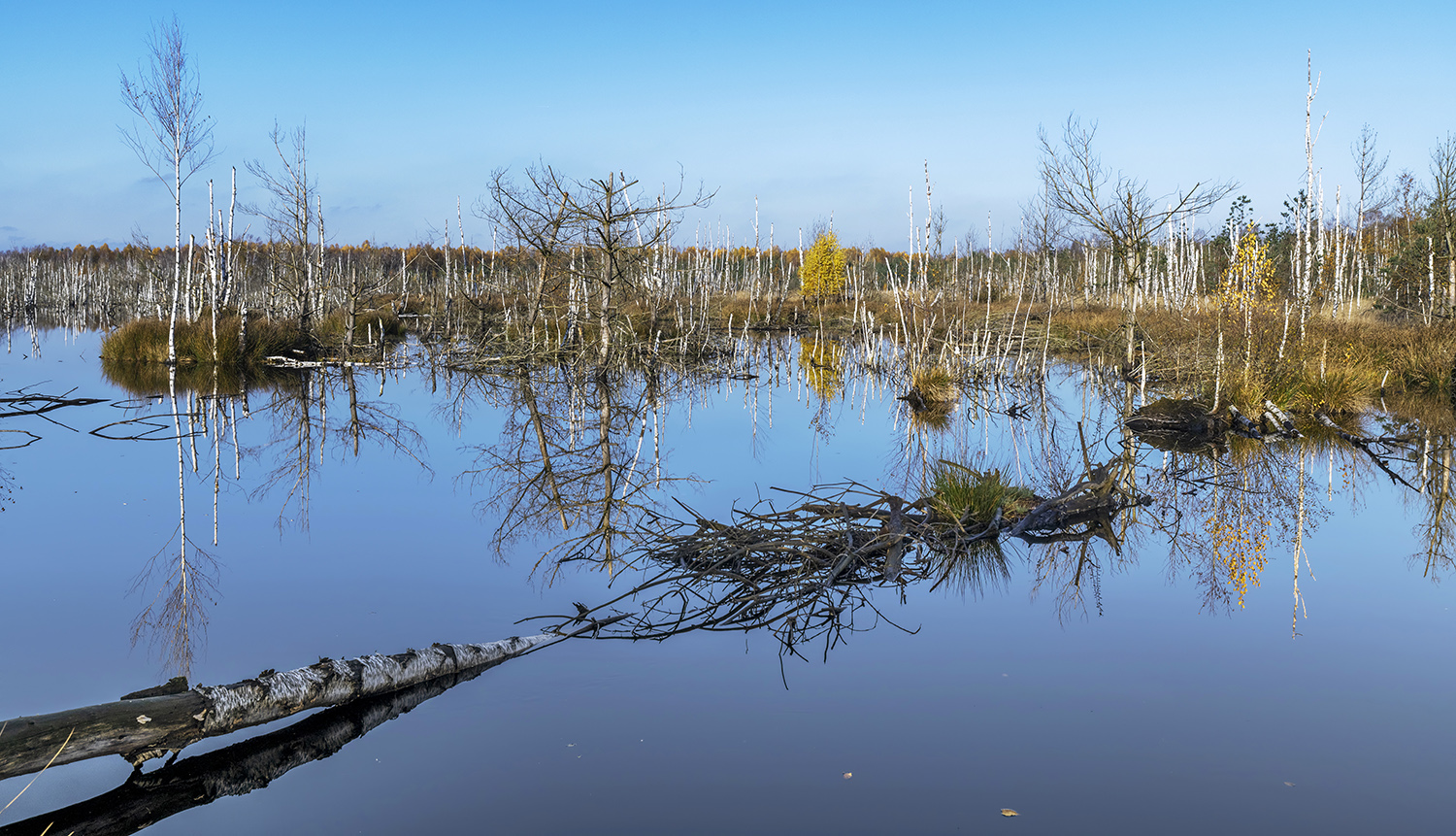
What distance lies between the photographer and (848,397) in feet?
58.0

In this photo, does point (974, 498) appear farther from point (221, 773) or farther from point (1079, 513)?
point (221, 773)

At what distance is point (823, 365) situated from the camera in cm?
2422

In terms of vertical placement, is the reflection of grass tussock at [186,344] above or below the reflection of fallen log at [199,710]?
above

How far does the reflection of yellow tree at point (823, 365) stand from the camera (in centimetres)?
1922

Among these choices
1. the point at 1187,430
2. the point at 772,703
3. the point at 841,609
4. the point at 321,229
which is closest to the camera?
the point at 772,703

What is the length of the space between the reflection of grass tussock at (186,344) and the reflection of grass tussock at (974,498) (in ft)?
64.4

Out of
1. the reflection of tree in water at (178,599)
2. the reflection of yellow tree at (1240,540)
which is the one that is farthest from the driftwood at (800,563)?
the reflection of tree in water at (178,599)

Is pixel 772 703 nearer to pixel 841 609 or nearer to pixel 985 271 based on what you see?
pixel 841 609

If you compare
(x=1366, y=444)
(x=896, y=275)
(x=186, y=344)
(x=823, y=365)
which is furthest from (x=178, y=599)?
(x=896, y=275)

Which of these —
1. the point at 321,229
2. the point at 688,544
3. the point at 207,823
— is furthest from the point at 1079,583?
the point at 321,229

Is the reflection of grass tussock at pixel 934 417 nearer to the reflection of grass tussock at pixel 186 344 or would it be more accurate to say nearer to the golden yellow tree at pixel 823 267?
the reflection of grass tussock at pixel 186 344

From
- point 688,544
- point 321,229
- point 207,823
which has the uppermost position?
point 321,229

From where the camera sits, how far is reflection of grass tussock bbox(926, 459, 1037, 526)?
717 cm

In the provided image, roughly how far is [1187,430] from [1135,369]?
27.5 ft
